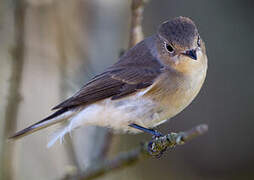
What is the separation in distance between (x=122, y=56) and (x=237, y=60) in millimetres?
2319

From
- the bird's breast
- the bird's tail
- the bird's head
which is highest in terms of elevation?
the bird's head

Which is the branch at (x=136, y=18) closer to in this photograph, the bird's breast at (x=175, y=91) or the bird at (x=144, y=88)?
the bird at (x=144, y=88)

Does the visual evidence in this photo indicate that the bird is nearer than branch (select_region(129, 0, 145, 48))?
No

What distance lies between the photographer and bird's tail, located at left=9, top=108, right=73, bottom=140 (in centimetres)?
406

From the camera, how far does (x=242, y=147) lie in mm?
6262

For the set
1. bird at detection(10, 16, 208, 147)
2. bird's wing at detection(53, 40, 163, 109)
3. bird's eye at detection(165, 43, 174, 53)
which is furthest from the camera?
bird's wing at detection(53, 40, 163, 109)

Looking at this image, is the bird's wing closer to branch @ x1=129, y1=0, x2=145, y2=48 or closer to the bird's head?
the bird's head

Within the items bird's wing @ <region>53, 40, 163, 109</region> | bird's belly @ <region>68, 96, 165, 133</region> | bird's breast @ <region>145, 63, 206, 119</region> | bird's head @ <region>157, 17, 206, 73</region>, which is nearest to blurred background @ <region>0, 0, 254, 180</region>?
bird's wing @ <region>53, 40, 163, 109</region>

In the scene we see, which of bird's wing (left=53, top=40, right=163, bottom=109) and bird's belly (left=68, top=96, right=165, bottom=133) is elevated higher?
bird's wing (left=53, top=40, right=163, bottom=109)

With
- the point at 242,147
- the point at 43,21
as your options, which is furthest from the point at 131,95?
the point at 242,147

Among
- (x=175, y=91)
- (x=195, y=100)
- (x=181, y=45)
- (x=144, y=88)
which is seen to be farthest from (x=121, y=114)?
(x=195, y=100)

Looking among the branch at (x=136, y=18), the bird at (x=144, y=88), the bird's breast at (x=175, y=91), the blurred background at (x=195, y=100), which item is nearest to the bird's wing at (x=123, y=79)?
the bird at (x=144, y=88)

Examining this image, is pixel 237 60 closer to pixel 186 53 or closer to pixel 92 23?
pixel 92 23

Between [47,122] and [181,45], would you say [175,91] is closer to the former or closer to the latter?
[181,45]
